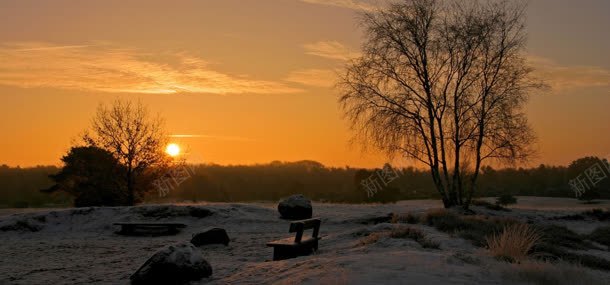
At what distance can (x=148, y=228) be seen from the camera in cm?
2183

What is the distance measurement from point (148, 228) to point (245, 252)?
23.7 ft

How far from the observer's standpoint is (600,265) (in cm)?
1282

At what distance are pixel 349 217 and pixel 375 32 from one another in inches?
341

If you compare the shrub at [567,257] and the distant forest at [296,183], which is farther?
the distant forest at [296,183]

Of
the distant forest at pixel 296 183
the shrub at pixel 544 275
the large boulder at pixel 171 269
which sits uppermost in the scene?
the distant forest at pixel 296 183

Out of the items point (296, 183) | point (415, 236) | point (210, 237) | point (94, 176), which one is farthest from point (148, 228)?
point (296, 183)

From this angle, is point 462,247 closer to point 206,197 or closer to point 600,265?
point 600,265

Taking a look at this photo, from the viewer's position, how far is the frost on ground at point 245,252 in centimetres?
901

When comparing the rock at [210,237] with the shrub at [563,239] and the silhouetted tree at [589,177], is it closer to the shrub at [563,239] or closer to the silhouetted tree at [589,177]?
the shrub at [563,239]

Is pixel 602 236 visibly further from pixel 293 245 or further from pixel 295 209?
pixel 293 245

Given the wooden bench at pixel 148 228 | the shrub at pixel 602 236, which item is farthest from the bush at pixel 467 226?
the wooden bench at pixel 148 228

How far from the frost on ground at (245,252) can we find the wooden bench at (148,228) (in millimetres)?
460

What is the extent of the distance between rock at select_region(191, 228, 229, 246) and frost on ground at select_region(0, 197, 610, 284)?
0.36 m

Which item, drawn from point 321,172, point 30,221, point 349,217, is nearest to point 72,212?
Result: point 30,221
